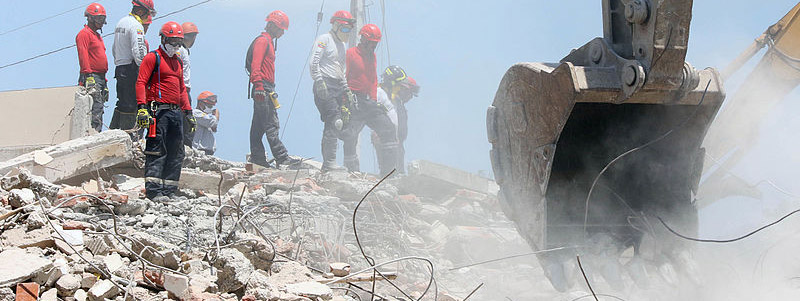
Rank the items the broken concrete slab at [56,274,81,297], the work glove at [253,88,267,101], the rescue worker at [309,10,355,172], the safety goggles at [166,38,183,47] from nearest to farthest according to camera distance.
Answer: the broken concrete slab at [56,274,81,297] < the safety goggles at [166,38,183,47] < the work glove at [253,88,267,101] < the rescue worker at [309,10,355,172]

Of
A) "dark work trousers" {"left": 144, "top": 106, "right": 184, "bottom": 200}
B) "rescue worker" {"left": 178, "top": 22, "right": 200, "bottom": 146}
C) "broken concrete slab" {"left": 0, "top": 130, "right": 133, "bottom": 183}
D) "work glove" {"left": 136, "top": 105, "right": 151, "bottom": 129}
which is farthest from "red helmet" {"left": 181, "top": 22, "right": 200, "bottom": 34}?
"work glove" {"left": 136, "top": 105, "right": 151, "bottom": 129}

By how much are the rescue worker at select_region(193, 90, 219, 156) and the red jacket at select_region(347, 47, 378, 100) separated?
246cm

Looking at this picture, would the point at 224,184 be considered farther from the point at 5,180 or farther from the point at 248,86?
the point at 5,180

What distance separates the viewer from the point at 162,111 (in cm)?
650

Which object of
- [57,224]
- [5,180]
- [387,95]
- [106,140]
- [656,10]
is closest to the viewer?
[656,10]

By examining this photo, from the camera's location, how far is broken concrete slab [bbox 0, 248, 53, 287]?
284 cm

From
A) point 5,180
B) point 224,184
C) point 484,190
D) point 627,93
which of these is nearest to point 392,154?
point 484,190

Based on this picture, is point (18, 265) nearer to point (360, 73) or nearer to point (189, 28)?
point (189, 28)

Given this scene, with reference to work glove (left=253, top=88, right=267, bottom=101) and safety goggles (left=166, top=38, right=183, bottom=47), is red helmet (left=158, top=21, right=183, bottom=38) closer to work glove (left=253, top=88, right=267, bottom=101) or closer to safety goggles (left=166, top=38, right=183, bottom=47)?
safety goggles (left=166, top=38, right=183, bottom=47)

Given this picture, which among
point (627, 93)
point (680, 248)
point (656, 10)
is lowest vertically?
point (680, 248)

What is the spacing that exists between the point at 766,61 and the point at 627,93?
11.8 ft

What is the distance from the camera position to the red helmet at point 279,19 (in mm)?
9445

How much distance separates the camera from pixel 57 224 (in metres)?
3.67

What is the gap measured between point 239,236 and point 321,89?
5.62 m
